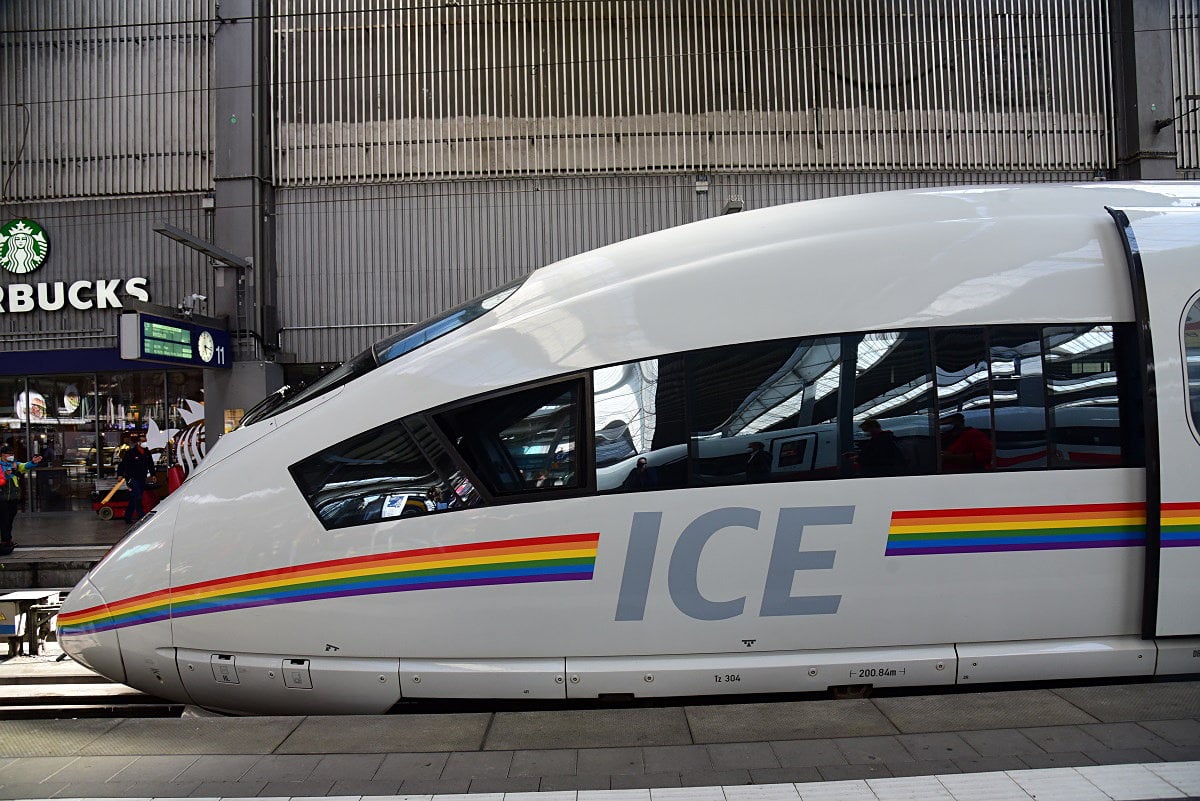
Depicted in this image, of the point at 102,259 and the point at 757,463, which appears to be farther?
the point at 102,259

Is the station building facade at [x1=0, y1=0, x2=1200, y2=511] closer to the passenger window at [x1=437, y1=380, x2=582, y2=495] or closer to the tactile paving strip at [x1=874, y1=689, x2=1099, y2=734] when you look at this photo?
the passenger window at [x1=437, y1=380, x2=582, y2=495]

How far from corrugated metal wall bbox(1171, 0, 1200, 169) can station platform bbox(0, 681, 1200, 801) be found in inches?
509

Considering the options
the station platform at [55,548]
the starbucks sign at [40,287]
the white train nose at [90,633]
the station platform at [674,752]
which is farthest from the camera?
the starbucks sign at [40,287]

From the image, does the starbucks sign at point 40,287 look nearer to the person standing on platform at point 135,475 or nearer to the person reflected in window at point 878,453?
the person standing on platform at point 135,475

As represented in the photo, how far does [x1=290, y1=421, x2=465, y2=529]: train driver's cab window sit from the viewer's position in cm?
456

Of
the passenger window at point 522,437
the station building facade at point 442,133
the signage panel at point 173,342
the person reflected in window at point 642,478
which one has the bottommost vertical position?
the person reflected in window at point 642,478

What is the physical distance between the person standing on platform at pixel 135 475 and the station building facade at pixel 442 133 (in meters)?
1.23

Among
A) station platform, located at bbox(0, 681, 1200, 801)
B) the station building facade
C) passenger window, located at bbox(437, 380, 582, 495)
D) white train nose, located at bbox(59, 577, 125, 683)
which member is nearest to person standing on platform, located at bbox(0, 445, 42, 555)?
the station building facade

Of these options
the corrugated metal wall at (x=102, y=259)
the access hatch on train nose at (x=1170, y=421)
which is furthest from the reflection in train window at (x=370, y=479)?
the corrugated metal wall at (x=102, y=259)

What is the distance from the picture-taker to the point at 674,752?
152 inches

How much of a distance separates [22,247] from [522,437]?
555 inches

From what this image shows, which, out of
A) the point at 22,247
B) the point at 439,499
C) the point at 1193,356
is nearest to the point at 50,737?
the point at 439,499

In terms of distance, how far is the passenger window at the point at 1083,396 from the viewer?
14.8ft

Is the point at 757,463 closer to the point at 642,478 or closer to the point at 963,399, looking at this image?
the point at 642,478
